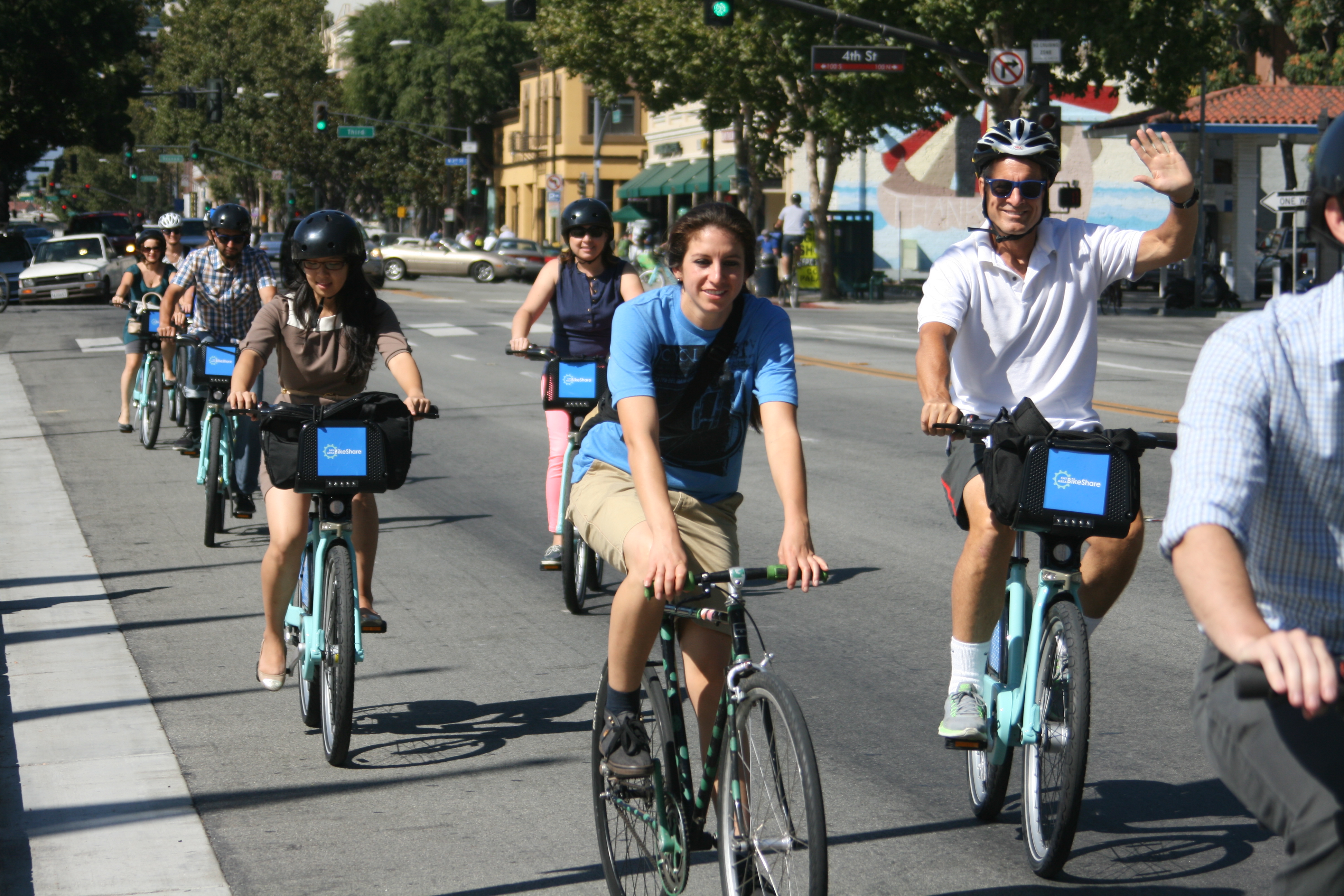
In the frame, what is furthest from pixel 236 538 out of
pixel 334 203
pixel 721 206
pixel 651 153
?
pixel 334 203

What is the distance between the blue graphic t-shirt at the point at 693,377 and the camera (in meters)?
3.94

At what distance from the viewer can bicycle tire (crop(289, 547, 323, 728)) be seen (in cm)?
551

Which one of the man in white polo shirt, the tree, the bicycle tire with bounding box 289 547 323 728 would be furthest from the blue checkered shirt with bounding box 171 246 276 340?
the tree

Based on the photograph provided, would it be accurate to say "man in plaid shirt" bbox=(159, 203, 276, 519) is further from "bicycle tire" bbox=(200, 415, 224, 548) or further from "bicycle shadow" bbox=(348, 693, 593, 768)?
"bicycle shadow" bbox=(348, 693, 593, 768)

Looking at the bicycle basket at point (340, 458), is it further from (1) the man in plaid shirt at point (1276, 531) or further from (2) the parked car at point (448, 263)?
(2) the parked car at point (448, 263)

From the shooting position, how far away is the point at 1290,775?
7.41ft

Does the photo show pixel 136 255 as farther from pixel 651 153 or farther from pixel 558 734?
pixel 651 153

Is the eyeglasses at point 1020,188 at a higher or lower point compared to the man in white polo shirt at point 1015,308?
higher

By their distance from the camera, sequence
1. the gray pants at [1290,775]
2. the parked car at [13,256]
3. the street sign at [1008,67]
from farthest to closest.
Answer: the parked car at [13,256] → the street sign at [1008,67] → the gray pants at [1290,775]

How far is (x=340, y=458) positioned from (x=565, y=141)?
70.3 metres

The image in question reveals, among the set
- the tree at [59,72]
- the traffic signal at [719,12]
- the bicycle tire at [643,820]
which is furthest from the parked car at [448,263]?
the bicycle tire at [643,820]

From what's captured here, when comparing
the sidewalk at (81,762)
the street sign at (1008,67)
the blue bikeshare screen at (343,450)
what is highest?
the street sign at (1008,67)

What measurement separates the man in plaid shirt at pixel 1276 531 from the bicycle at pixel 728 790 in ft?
3.20

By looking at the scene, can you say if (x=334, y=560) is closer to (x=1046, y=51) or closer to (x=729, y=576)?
(x=729, y=576)
